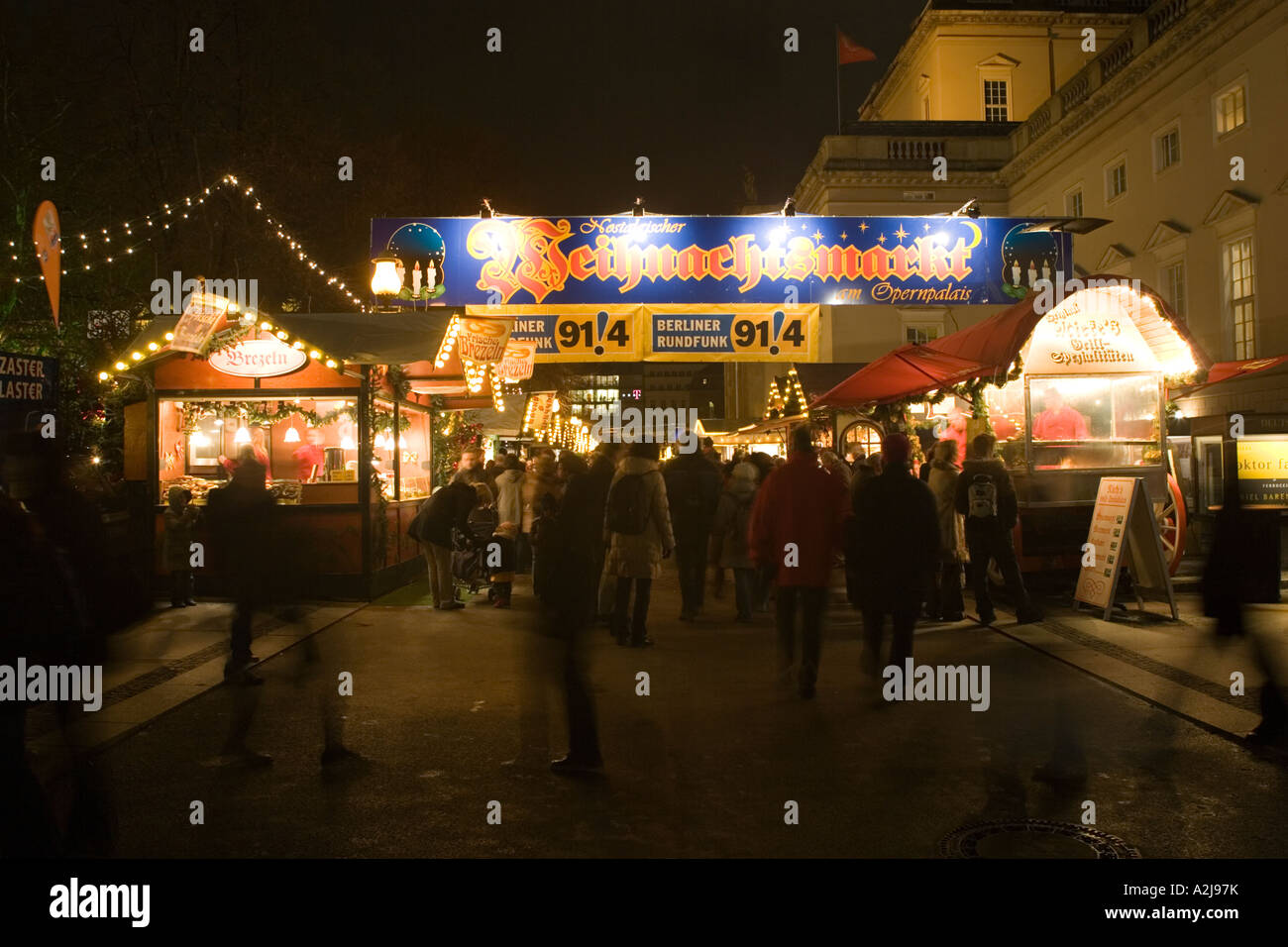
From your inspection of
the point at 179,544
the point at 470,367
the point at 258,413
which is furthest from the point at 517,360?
the point at 179,544

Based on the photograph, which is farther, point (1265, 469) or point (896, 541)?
point (1265, 469)

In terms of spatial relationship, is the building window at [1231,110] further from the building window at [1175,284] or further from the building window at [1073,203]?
the building window at [1073,203]

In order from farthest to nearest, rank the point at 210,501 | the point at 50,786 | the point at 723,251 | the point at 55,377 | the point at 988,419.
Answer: the point at 723,251 < the point at 988,419 < the point at 55,377 < the point at 210,501 < the point at 50,786

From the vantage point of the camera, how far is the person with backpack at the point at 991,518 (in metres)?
9.84

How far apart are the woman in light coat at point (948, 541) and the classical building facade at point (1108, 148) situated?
4.95 metres

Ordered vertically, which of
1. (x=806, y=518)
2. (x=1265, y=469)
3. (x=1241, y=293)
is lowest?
(x=806, y=518)

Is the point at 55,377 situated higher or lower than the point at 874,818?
higher

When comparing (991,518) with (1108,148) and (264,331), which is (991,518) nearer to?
(264,331)

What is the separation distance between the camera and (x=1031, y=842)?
443 cm

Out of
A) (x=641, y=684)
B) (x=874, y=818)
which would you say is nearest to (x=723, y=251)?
(x=641, y=684)

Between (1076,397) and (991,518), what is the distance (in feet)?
11.0

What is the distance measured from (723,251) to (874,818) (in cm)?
988
